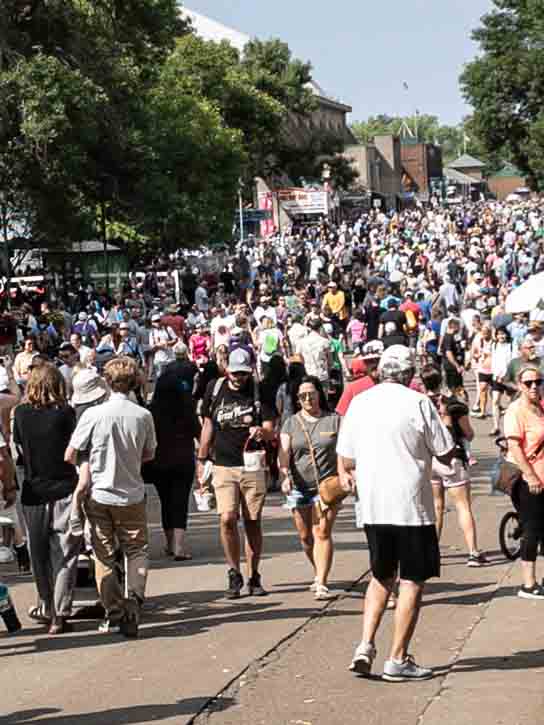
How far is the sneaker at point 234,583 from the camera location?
36.7 feet

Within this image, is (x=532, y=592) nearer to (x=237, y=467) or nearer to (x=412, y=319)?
(x=237, y=467)

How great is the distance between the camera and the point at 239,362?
11.4 metres

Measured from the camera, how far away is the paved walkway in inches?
311

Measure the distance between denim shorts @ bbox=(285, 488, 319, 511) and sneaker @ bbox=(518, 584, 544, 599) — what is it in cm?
150

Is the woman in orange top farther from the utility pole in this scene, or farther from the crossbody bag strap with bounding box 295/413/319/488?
the utility pole

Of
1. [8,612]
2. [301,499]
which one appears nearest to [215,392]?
[301,499]

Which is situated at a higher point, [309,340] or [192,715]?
[309,340]

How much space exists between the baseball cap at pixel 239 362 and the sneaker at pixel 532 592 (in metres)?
2.40

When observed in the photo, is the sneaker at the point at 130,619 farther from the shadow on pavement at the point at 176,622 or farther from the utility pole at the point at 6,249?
the utility pole at the point at 6,249

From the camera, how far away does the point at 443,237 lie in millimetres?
67688

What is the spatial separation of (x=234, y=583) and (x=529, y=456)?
7.20 feet

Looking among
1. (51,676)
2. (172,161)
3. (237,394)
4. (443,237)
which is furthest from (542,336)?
(443,237)

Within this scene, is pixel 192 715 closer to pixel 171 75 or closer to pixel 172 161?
pixel 172 161

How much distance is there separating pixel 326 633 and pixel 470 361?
1443 cm
